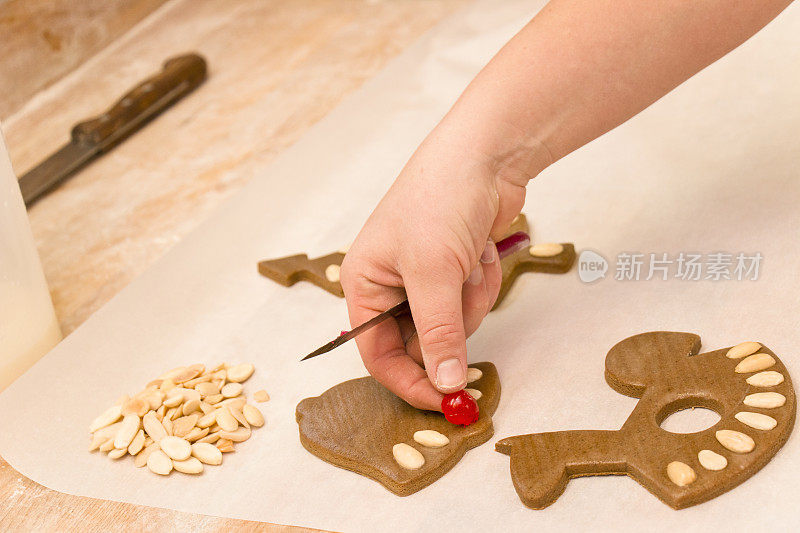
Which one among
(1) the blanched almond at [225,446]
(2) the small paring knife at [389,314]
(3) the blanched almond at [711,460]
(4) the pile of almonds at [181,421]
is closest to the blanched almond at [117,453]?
(4) the pile of almonds at [181,421]

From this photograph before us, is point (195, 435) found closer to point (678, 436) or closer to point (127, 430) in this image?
point (127, 430)

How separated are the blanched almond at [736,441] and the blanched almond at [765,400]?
5 cm

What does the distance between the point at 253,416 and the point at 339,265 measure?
30 cm

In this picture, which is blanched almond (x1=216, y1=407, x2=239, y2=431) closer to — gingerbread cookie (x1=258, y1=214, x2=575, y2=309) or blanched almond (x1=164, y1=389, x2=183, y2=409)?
blanched almond (x1=164, y1=389, x2=183, y2=409)

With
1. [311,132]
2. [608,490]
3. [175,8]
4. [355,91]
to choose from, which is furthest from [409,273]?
[175,8]

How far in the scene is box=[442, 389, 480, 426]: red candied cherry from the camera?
893mm

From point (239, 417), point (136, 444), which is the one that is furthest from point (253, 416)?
point (136, 444)

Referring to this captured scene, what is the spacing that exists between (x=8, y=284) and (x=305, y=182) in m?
0.52

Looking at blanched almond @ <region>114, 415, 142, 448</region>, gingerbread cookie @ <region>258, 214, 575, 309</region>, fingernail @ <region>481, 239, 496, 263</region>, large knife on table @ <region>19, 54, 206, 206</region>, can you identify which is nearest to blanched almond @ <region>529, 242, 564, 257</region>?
gingerbread cookie @ <region>258, 214, 575, 309</region>

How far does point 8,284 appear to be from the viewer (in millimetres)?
1080

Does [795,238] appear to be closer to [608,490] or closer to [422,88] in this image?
[608,490]

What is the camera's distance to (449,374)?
34.4 inches

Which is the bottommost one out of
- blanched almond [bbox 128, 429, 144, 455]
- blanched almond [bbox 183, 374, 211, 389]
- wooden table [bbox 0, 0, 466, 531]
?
wooden table [bbox 0, 0, 466, 531]

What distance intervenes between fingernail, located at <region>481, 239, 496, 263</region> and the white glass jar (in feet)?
1.91
